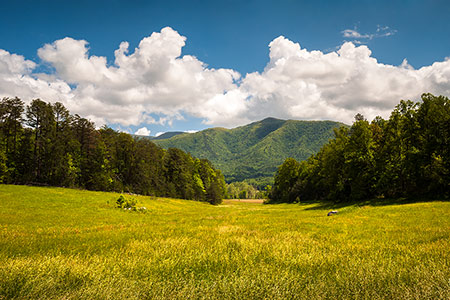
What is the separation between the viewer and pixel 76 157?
49375 mm

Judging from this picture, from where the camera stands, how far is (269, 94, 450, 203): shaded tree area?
104 ft

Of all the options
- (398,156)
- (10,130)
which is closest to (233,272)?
(398,156)

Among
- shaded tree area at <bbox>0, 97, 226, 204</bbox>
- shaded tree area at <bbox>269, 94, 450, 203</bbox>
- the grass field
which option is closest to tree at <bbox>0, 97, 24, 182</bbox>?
shaded tree area at <bbox>0, 97, 226, 204</bbox>

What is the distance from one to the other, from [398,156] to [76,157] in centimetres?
6365

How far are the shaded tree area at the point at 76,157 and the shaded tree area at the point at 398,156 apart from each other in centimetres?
4733

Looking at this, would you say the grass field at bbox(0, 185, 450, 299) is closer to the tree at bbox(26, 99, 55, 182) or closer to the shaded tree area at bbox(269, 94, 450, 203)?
the shaded tree area at bbox(269, 94, 450, 203)

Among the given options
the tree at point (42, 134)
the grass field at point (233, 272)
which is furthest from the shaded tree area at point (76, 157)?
the grass field at point (233, 272)

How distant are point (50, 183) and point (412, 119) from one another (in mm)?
68098

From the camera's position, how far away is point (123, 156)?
61.4 m

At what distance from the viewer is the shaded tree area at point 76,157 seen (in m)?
42.2

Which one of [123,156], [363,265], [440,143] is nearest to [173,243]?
[363,265]

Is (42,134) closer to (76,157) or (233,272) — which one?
(76,157)

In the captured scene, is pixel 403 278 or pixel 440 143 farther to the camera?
pixel 440 143

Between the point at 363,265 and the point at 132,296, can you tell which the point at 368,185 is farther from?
the point at 132,296
